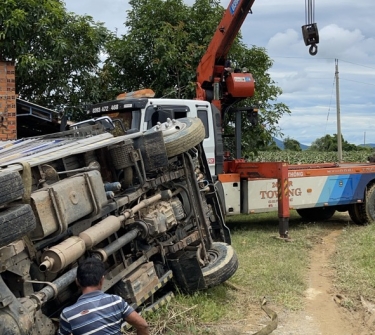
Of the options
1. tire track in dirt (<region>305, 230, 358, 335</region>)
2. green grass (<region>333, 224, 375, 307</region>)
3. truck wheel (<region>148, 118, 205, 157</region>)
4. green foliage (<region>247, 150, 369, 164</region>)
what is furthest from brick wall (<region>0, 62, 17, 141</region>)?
green foliage (<region>247, 150, 369, 164</region>)

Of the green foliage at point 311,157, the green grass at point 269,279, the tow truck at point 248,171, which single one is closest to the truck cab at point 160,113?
the tow truck at point 248,171

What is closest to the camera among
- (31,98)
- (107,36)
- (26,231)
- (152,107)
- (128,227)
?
(26,231)

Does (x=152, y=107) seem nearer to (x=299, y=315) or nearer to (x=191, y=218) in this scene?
(x=191, y=218)

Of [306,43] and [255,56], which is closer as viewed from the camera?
[306,43]

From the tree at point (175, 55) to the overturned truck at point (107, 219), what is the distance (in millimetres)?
8184

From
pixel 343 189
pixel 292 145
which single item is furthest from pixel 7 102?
pixel 292 145

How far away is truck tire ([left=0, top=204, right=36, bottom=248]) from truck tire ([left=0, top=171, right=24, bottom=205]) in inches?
3.1

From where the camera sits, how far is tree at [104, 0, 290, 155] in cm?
1437

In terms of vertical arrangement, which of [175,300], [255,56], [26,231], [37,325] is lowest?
[175,300]

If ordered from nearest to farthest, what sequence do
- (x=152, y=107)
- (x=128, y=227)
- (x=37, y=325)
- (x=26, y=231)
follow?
(x=26, y=231)
(x=37, y=325)
(x=128, y=227)
(x=152, y=107)

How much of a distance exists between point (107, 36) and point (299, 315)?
9997 mm

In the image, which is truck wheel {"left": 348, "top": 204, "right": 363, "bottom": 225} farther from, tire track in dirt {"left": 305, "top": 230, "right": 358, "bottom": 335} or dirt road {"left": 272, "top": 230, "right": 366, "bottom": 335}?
dirt road {"left": 272, "top": 230, "right": 366, "bottom": 335}

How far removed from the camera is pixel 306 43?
1088 cm

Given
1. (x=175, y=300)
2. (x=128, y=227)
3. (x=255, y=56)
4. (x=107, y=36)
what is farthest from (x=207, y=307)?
(x=255, y=56)
